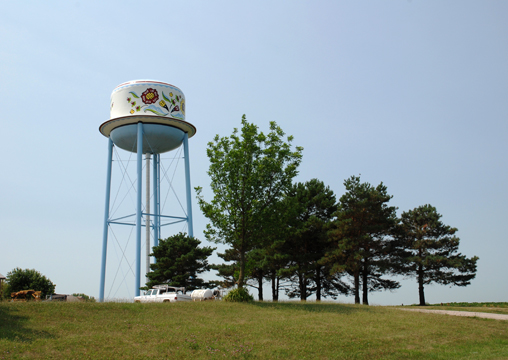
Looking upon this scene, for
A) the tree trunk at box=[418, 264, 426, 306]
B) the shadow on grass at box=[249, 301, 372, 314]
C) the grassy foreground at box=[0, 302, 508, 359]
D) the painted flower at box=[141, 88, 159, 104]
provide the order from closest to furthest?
1. the grassy foreground at box=[0, 302, 508, 359]
2. the shadow on grass at box=[249, 301, 372, 314]
3. the painted flower at box=[141, 88, 159, 104]
4. the tree trunk at box=[418, 264, 426, 306]

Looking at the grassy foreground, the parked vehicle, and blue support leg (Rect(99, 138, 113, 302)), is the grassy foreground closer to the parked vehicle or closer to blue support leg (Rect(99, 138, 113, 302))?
the parked vehicle

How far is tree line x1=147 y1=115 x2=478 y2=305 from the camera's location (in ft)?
86.1

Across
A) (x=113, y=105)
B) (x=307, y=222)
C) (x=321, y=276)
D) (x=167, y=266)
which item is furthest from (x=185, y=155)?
(x=321, y=276)

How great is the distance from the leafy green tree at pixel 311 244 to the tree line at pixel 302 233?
8 cm

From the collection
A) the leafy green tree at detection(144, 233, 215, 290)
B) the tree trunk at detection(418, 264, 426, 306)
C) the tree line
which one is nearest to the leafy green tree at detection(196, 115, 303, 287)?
the tree line

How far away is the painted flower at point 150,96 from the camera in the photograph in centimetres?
3234

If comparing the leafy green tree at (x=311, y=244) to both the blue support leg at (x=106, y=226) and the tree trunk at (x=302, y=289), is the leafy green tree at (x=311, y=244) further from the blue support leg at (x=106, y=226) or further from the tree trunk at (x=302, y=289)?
the blue support leg at (x=106, y=226)

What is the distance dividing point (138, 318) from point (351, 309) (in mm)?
11121

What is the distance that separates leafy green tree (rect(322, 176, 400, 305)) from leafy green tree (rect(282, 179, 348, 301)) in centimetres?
139

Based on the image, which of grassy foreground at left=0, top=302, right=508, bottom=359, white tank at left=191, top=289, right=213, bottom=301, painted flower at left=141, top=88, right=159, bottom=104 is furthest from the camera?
painted flower at left=141, top=88, right=159, bottom=104

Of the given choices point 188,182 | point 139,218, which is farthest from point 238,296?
point 188,182

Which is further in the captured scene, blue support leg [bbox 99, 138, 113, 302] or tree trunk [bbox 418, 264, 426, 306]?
tree trunk [bbox 418, 264, 426, 306]

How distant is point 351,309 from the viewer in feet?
78.5

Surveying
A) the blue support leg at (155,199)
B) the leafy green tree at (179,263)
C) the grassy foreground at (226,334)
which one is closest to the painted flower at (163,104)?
the blue support leg at (155,199)
